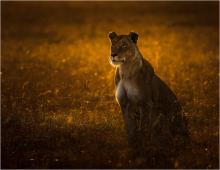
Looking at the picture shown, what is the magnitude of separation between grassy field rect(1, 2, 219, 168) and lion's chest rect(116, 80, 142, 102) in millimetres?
508

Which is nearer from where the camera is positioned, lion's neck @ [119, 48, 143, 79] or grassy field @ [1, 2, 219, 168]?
grassy field @ [1, 2, 219, 168]

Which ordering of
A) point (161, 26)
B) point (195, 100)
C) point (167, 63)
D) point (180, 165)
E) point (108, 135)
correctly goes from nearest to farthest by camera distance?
1. point (180, 165)
2. point (108, 135)
3. point (195, 100)
4. point (167, 63)
5. point (161, 26)

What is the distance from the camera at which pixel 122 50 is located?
7.98 metres

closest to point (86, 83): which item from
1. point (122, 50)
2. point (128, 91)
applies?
point (122, 50)

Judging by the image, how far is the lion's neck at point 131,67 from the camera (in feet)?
26.0

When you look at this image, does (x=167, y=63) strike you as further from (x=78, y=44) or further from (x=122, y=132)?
(x=122, y=132)

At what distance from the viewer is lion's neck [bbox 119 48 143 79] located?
313 inches

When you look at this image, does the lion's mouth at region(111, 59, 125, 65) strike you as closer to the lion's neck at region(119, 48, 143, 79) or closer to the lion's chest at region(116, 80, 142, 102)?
the lion's neck at region(119, 48, 143, 79)

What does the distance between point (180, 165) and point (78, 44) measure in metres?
11.8

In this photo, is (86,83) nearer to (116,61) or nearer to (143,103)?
(116,61)

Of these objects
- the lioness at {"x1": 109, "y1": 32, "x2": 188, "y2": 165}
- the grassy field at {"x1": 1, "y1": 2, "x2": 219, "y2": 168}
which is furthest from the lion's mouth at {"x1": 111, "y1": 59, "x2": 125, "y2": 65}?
the grassy field at {"x1": 1, "y1": 2, "x2": 219, "y2": 168}

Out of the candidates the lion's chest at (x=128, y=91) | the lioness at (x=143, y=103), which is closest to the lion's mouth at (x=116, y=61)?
the lioness at (x=143, y=103)

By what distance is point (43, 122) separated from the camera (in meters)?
9.02

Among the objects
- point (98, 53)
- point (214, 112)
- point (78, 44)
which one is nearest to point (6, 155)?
point (214, 112)
